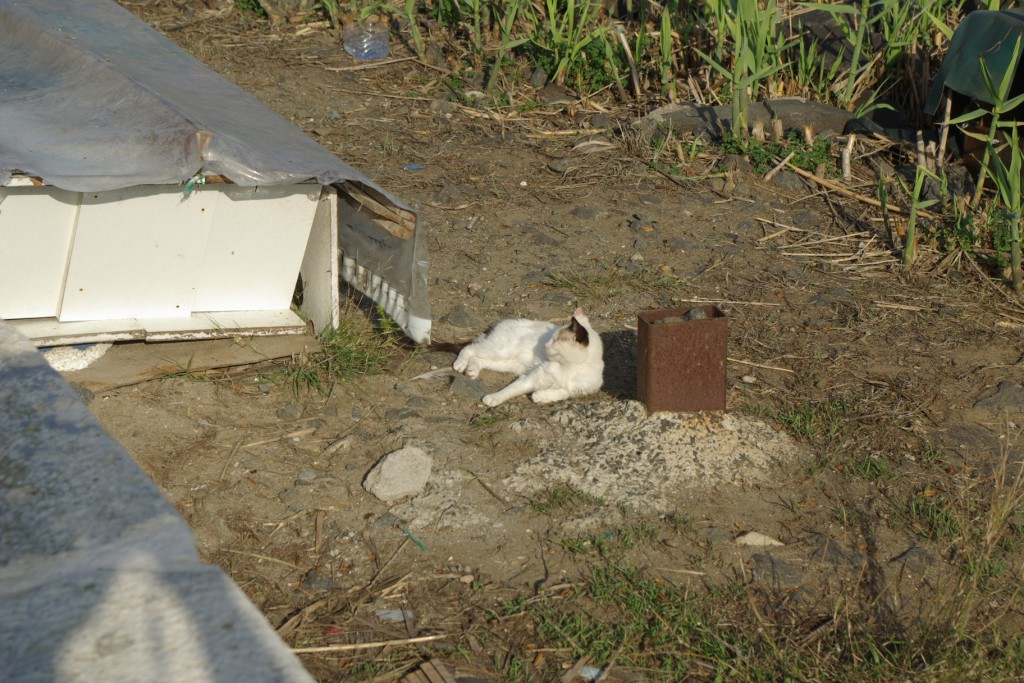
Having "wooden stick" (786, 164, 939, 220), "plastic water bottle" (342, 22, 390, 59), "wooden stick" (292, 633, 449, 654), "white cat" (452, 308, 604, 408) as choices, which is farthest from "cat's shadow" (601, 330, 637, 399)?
"plastic water bottle" (342, 22, 390, 59)

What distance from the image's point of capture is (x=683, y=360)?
3.75m

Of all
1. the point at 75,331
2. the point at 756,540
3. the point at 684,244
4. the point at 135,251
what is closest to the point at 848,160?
the point at 684,244

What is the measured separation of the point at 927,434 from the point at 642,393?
115 cm

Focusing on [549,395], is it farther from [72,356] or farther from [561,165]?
[561,165]

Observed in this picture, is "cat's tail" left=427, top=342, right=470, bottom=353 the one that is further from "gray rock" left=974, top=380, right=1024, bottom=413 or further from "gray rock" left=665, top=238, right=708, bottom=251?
"gray rock" left=974, top=380, right=1024, bottom=413

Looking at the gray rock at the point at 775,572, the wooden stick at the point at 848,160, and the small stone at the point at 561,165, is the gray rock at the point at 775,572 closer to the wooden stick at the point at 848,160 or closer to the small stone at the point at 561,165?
the small stone at the point at 561,165

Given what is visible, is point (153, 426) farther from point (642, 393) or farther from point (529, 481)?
point (642, 393)

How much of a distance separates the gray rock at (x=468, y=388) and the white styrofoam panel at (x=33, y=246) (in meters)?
1.63

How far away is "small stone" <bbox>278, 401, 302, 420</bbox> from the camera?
3.81 metres

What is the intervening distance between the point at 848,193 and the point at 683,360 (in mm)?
2806

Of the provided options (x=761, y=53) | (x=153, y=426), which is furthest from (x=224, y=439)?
(x=761, y=53)

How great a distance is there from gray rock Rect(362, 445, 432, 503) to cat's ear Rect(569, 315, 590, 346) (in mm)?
789

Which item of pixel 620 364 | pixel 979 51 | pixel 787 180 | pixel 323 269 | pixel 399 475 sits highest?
pixel 979 51

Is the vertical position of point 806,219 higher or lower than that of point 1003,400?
higher
